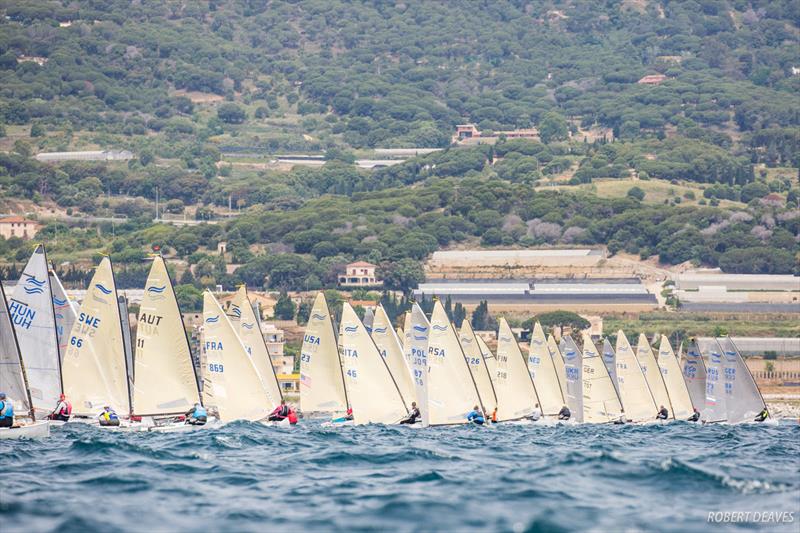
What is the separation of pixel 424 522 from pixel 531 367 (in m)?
38.4

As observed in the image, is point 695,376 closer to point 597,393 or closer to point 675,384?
point 675,384

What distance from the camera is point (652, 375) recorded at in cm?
7562

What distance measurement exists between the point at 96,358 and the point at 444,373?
10.8 meters

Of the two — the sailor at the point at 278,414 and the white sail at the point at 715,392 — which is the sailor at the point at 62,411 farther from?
the white sail at the point at 715,392

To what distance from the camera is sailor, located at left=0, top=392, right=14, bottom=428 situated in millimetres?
46225

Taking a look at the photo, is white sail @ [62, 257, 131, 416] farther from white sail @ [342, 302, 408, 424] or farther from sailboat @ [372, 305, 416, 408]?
sailboat @ [372, 305, 416, 408]

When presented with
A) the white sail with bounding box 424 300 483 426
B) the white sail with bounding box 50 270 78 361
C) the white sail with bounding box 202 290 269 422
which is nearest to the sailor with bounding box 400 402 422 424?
the white sail with bounding box 424 300 483 426

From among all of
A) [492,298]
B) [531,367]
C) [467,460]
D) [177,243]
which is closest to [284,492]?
[467,460]

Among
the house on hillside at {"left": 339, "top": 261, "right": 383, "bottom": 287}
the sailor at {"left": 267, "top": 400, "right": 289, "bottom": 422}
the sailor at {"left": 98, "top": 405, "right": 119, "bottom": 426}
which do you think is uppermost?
the sailor at {"left": 98, "top": 405, "right": 119, "bottom": 426}

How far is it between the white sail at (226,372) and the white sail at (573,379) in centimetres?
2057

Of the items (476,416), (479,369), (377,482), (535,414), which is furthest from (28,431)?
(535,414)

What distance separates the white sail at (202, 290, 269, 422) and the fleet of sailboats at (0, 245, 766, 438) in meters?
0.03

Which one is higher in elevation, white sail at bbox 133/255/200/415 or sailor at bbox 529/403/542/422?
white sail at bbox 133/255/200/415

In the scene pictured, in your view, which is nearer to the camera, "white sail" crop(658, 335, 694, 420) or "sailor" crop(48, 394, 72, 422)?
"sailor" crop(48, 394, 72, 422)
